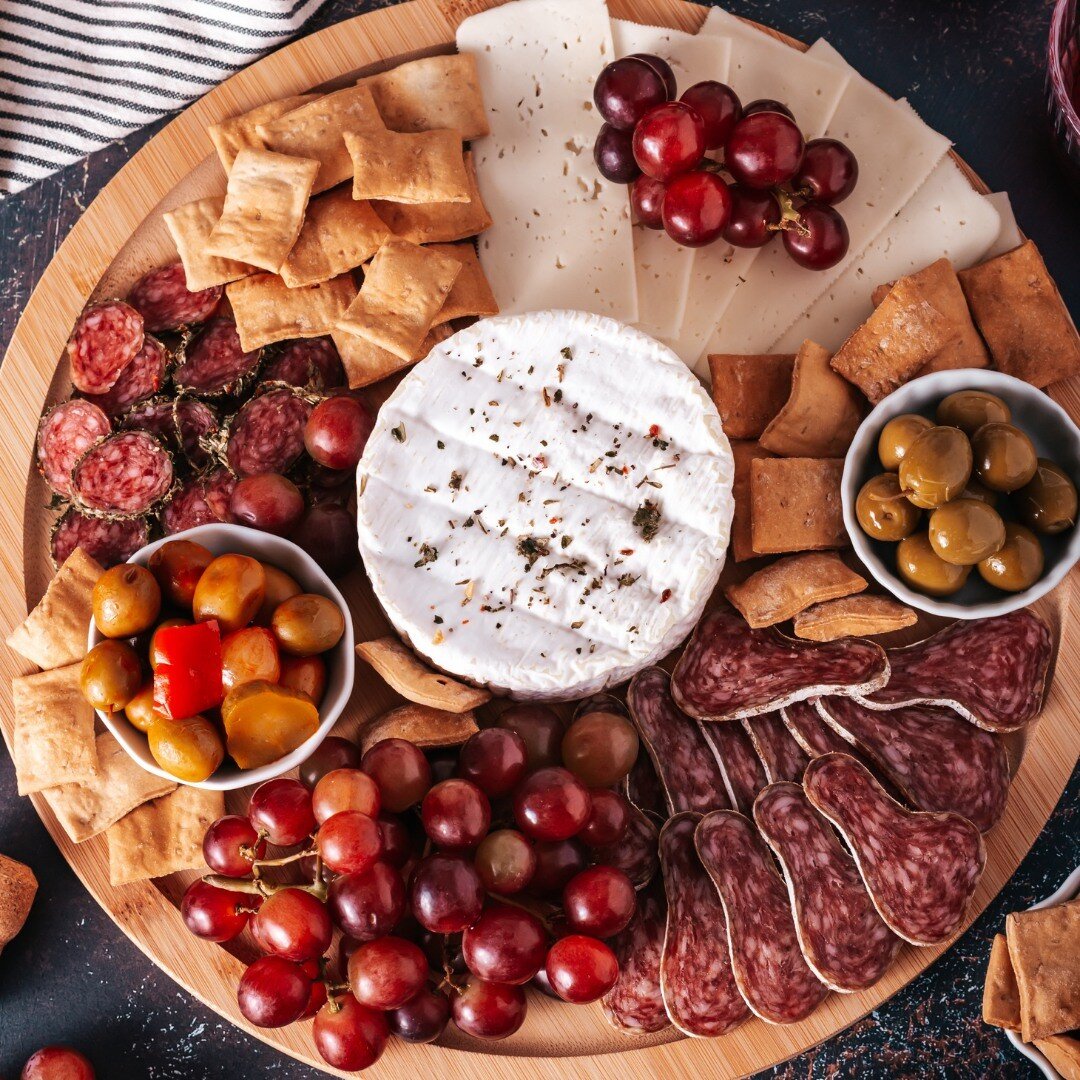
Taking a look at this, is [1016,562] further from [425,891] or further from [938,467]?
[425,891]

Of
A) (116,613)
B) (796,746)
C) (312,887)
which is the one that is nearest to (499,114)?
(116,613)

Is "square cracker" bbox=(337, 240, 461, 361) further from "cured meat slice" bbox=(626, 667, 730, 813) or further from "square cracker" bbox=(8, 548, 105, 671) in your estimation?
"cured meat slice" bbox=(626, 667, 730, 813)

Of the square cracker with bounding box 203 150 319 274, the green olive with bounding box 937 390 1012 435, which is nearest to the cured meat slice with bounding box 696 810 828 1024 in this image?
the green olive with bounding box 937 390 1012 435

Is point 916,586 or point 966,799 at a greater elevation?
point 916,586

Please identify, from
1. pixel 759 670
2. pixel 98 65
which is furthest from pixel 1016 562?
pixel 98 65

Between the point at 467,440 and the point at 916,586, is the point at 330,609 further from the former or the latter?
the point at 916,586

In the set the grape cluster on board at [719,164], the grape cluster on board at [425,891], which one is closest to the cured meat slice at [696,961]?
the grape cluster on board at [425,891]
